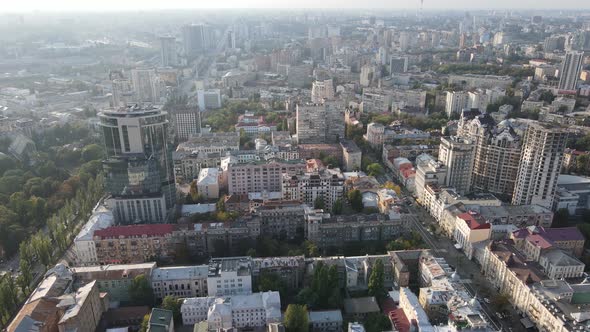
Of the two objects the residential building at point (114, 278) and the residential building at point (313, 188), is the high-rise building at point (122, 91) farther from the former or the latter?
the residential building at point (114, 278)

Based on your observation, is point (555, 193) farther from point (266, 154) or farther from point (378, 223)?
point (266, 154)

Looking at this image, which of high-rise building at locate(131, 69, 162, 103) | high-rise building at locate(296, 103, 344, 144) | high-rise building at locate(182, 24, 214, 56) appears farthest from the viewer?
high-rise building at locate(182, 24, 214, 56)

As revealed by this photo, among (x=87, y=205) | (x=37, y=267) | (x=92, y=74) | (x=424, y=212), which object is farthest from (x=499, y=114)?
(x=92, y=74)

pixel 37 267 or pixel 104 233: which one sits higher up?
pixel 104 233

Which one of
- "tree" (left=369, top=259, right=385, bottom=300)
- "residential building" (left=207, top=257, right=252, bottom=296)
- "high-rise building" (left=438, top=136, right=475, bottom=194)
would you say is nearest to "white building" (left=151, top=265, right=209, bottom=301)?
"residential building" (left=207, top=257, right=252, bottom=296)

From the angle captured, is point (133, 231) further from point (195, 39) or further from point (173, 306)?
point (195, 39)

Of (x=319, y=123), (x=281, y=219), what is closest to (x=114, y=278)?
(x=281, y=219)

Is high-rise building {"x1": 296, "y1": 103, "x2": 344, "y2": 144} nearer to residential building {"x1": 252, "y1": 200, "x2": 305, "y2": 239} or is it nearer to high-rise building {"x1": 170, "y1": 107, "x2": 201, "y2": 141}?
high-rise building {"x1": 170, "y1": 107, "x2": 201, "y2": 141}
